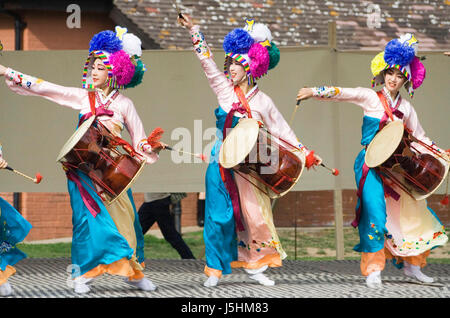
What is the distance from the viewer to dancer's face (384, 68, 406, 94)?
27.0ft

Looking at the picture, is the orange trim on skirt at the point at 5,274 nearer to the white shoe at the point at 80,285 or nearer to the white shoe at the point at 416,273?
the white shoe at the point at 80,285

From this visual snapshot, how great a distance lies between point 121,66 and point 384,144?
216 cm

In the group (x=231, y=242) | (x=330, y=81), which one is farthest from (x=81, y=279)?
(x=330, y=81)

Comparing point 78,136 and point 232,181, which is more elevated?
point 78,136

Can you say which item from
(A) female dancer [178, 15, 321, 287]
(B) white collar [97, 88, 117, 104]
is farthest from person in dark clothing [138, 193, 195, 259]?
(B) white collar [97, 88, 117, 104]

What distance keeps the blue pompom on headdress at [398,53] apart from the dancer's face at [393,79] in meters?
0.08

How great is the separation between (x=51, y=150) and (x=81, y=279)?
2493 millimetres

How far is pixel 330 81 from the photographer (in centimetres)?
969

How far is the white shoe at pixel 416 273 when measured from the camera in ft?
27.2

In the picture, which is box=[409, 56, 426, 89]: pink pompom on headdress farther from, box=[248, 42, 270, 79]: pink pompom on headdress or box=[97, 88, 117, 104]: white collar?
box=[97, 88, 117, 104]: white collar

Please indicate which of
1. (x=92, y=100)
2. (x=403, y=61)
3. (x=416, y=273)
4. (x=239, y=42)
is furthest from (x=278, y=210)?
(x=92, y=100)

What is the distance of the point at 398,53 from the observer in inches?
320

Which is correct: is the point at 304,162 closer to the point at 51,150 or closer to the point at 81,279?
the point at 81,279

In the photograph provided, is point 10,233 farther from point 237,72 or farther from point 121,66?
point 237,72
